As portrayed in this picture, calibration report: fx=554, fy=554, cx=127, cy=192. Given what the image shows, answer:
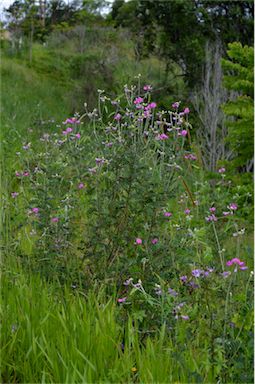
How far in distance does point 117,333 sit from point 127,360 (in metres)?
0.26

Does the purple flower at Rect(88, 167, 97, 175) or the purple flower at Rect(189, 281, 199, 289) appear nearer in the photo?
the purple flower at Rect(189, 281, 199, 289)

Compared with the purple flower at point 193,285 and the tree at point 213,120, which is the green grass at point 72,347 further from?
the tree at point 213,120

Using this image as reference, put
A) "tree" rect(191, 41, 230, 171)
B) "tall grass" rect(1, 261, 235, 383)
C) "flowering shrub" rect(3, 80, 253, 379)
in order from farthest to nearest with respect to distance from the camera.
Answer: "tree" rect(191, 41, 230, 171) < "flowering shrub" rect(3, 80, 253, 379) < "tall grass" rect(1, 261, 235, 383)

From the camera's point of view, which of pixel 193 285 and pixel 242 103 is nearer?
pixel 193 285

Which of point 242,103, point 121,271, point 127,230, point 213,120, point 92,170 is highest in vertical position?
point 242,103

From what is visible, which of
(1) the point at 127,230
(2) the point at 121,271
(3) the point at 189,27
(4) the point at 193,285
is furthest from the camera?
(3) the point at 189,27

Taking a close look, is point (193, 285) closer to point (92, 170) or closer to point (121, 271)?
point (121, 271)

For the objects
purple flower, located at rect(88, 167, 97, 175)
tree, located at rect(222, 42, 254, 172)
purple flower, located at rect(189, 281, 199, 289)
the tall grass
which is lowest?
the tall grass

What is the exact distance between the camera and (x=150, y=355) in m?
2.28

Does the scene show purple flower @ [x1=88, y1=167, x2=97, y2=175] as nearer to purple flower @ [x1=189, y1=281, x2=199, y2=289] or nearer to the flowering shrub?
the flowering shrub

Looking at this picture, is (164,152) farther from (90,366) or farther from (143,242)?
(90,366)

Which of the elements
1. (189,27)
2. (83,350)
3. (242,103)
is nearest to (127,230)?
(83,350)

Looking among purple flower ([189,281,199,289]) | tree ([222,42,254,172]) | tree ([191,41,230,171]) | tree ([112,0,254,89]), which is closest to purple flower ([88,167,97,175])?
purple flower ([189,281,199,289])

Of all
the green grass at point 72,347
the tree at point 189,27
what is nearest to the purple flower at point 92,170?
the green grass at point 72,347
